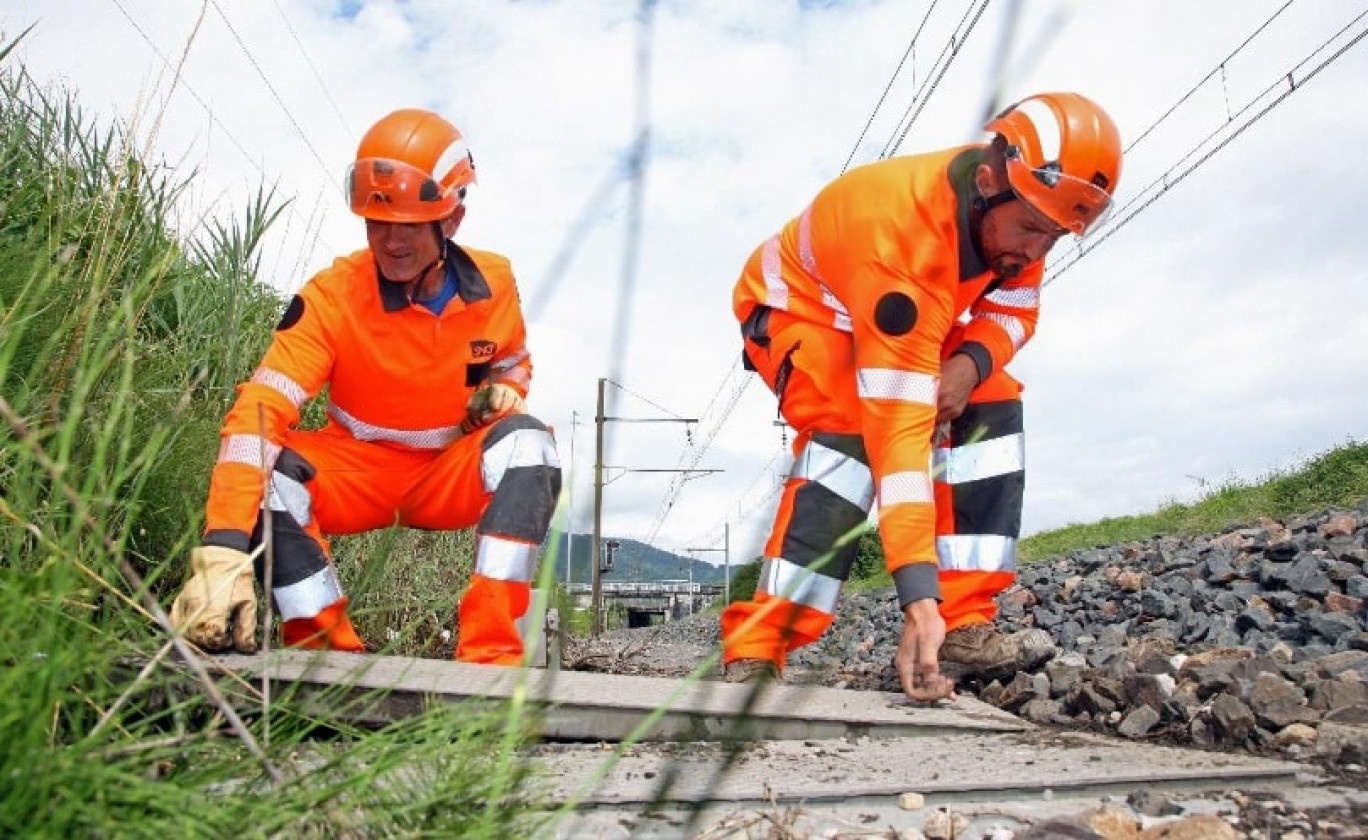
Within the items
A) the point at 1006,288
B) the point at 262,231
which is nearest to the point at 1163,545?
the point at 1006,288

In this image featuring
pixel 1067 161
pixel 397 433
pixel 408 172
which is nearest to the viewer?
pixel 1067 161

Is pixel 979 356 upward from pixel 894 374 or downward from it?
upward

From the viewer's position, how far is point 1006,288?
4.10 meters

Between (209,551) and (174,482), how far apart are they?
684mm

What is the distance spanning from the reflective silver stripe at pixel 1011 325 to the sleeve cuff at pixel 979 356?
0.58 ft

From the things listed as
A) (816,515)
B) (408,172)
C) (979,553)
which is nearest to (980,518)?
(979,553)

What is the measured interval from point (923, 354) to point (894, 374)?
142 millimetres

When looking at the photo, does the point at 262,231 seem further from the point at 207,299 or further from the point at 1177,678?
the point at 1177,678

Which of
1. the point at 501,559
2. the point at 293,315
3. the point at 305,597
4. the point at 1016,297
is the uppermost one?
the point at 1016,297

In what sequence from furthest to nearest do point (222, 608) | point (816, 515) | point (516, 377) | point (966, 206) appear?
point (516, 377), point (816, 515), point (966, 206), point (222, 608)

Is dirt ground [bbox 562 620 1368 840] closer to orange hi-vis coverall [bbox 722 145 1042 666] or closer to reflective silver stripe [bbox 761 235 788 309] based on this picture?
orange hi-vis coverall [bbox 722 145 1042 666]

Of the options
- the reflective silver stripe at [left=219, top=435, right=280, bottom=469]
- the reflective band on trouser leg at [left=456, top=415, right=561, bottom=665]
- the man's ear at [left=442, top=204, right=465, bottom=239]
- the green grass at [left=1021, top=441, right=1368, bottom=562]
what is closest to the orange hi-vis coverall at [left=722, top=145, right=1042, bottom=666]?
the reflective band on trouser leg at [left=456, top=415, right=561, bottom=665]

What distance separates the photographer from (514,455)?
3.93 metres

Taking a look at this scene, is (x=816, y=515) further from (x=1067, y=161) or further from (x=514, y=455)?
(x=1067, y=161)
